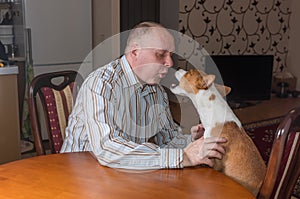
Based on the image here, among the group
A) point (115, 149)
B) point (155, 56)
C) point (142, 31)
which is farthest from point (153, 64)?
point (115, 149)

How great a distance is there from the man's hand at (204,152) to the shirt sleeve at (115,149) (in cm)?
3

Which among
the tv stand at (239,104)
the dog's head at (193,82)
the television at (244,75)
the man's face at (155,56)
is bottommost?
the tv stand at (239,104)

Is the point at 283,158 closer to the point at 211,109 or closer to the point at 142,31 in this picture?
the point at 211,109

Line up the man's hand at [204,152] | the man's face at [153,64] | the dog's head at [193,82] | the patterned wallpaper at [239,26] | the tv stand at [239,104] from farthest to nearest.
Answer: the tv stand at [239,104]
the patterned wallpaper at [239,26]
the man's face at [153,64]
the dog's head at [193,82]
the man's hand at [204,152]

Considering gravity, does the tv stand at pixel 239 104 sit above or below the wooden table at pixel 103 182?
below

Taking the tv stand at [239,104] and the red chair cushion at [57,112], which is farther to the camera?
the tv stand at [239,104]

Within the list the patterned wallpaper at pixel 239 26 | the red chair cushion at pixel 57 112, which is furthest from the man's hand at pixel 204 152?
the patterned wallpaper at pixel 239 26

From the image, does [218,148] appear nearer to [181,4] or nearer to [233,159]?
[233,159]

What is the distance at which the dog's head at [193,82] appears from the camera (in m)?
1.46

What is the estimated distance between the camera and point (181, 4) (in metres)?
4.39

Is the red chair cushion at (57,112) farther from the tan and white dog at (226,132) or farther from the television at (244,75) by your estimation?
the television at (244,75)

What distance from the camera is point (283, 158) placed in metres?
1.20

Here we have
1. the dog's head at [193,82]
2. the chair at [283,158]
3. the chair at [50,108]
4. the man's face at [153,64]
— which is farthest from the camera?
the chair at [50,108]

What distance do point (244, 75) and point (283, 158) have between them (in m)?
3.70
